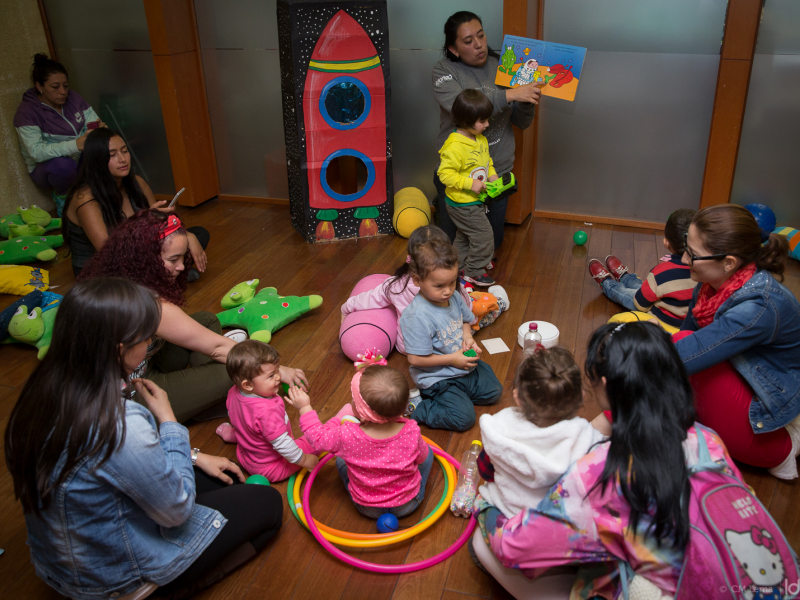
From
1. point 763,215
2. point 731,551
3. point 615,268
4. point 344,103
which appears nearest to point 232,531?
point 731,551

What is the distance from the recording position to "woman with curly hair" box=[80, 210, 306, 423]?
2.62 meters

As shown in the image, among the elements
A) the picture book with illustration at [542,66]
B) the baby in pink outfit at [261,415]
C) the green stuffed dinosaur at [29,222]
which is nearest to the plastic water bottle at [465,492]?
the baby in pink outfit at [261,415]

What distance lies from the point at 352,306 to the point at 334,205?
156cm

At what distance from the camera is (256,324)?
3.57m

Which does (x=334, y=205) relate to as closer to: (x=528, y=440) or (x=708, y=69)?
(x=708, y=69)

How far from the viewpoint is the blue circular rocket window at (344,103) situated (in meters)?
4.43

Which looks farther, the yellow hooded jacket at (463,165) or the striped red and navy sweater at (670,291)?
the yellow hooded jacket at (463,165)

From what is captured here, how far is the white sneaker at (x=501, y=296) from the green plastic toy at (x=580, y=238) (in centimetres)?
102

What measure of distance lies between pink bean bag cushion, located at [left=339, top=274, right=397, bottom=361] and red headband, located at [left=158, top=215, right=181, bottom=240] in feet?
3.33

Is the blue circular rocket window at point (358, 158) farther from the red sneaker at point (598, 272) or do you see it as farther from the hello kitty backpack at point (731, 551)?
the hello kitty backpack at point (731, 551)

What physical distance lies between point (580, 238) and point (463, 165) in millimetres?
1157

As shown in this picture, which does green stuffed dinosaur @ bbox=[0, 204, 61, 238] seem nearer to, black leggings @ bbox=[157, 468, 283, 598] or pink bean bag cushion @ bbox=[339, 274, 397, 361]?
pink bean bag cushion @ bbox=[339, 274, 397, 361]

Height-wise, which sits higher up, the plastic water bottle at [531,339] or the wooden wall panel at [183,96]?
the wooden wall panel at [183,96]

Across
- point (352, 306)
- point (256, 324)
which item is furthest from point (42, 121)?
point (352, 306)
